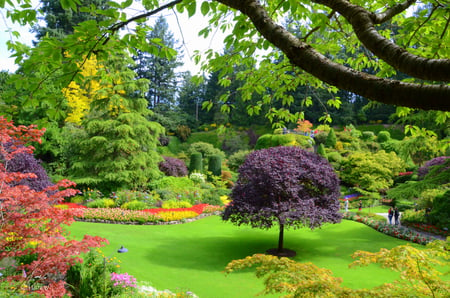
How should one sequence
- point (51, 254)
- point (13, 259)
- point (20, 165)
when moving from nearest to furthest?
point (51, 254), point (13, 259), point (20, 165)

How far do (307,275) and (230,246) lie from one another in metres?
6.44

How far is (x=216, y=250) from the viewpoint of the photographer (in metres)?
9.02

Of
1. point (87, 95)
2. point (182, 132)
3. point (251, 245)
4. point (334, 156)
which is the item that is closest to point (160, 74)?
point (182, 132)

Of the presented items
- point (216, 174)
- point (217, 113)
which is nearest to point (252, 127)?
point (217, 113)

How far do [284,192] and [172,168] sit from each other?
48.3ft

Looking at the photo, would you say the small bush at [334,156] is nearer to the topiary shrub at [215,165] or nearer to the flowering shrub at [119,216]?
the topiary shrub at [215,165]

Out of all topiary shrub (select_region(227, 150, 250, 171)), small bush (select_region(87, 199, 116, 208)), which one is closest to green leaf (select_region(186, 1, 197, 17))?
small bush (select_region(87, 199, 116, 208))

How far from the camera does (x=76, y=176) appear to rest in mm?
16766

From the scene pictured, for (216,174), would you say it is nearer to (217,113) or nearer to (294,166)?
(294,166)

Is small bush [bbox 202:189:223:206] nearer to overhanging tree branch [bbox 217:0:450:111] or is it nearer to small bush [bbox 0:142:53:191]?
small bush [bbox 0:142:53:191]

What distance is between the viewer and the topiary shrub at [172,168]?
21.8 m

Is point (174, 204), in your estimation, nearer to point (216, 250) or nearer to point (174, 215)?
point (174, 215)

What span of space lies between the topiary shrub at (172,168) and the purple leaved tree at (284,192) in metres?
13.5

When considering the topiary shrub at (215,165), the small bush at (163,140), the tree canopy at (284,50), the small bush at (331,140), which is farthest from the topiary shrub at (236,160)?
the tree canopy at (284,50)
